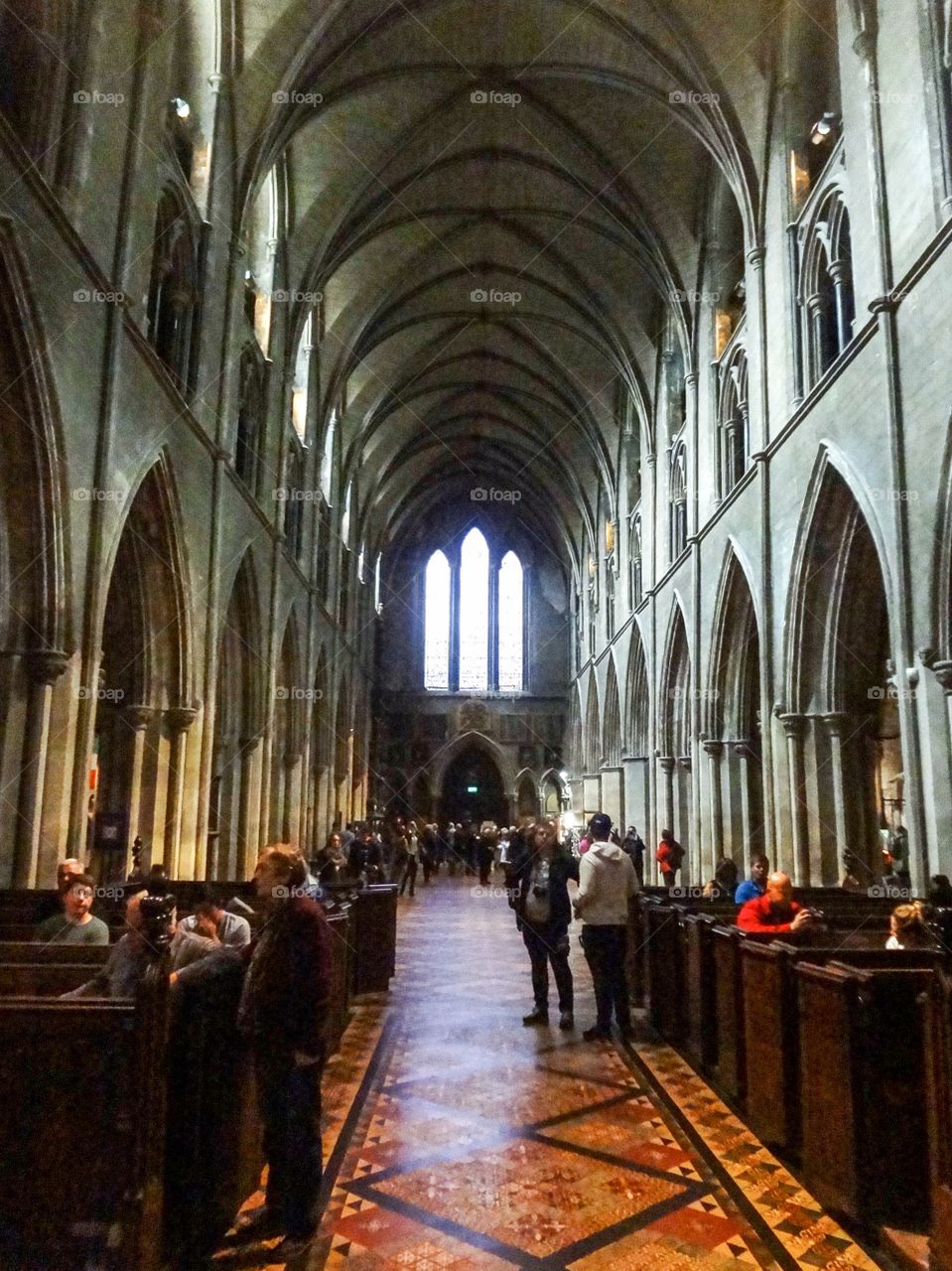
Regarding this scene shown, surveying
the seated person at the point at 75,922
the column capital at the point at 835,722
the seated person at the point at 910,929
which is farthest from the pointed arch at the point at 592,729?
the seated person at the point at 75,922

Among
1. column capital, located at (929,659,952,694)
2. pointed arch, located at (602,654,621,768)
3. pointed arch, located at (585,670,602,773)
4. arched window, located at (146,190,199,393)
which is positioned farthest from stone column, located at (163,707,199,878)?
pointed arch, located at (585,670,602,773)

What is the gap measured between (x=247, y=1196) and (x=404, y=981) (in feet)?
18.8

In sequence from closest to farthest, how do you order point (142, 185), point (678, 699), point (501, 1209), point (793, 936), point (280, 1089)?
point (280, 1089), point (501, 1209), point (793, 936), point (142, 185), point (678, 699)

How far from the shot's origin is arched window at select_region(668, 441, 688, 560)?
70.4 feet

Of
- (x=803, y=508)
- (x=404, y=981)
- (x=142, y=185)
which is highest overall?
(x=142, y=185)

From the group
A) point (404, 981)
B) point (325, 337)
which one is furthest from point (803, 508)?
point (325, 337)

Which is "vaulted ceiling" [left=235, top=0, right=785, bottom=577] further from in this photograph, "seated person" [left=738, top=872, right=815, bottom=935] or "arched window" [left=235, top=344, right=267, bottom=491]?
"seated person" [left=738, top=872, right=815, bottom=935]

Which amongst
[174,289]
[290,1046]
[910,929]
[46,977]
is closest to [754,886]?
[910,929]

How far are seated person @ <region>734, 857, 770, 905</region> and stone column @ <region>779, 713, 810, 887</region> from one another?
3.31 metres

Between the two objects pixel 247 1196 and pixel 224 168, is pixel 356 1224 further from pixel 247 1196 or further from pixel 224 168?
pixel 224 168

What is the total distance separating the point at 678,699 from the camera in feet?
73.1

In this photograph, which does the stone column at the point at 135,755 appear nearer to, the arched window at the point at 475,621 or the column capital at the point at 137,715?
Result: the column capital at the point at 137,715

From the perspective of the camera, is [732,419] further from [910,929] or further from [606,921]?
[910,929]

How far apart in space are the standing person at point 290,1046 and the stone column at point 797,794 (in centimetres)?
1021
